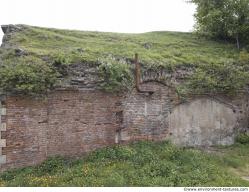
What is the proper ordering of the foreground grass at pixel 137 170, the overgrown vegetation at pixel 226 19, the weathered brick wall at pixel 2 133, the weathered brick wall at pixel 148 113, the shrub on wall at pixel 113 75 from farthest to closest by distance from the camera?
the overgrown vegetation at pixel 226 19, the weathered brick wall at pixel 148 113, the shrub on wall at pixel 113 75, the weathered brick wall at pixel 2 133, the foreground grass at pixel 137 170

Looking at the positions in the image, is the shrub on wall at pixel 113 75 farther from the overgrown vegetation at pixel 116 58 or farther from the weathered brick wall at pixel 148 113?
the weathered brick wall at pixel 148 113

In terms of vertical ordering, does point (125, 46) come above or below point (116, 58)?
above

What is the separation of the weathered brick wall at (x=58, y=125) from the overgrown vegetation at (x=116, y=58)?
0.48 m

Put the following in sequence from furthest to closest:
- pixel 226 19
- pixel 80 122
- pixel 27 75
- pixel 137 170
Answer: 1. pixel 226 19
2. pixel 80 122
3. pixel 27 75
4. pixel 137 170

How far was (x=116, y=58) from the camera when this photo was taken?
12227 millimetres

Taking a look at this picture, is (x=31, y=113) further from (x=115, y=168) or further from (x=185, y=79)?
(x=185, y=79)

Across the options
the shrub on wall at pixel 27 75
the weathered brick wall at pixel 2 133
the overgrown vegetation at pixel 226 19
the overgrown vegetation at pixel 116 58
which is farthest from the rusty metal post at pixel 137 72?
the overgrown vegetation at pixel 226 19

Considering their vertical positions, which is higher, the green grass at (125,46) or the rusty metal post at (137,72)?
the green grass at (125,46)

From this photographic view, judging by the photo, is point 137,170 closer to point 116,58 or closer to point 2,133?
point 2,133

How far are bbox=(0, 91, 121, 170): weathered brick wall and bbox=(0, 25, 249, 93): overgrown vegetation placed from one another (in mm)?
485

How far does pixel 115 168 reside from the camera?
9.89 meters

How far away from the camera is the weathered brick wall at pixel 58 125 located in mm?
10211

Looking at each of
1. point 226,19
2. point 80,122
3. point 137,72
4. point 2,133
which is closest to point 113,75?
point 137,72

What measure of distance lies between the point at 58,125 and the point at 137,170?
260 cm
